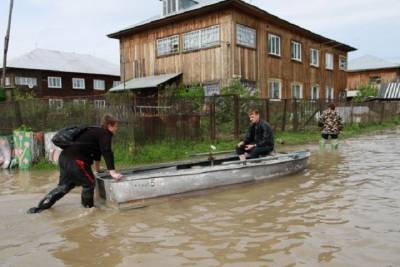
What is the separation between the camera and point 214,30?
20562mm

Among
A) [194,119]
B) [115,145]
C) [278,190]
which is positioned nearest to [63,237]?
[278,190]

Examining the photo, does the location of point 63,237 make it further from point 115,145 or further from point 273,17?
point 273,17

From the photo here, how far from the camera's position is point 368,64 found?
4816cm

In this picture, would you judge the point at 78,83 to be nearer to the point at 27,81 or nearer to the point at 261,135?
the point at 27,81

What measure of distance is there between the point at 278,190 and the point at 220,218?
7.52 ft

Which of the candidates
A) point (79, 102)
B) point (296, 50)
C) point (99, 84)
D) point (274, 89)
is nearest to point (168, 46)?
point (274, 89)

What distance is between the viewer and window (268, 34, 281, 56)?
2310 centimetres

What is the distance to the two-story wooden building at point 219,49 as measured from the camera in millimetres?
20188

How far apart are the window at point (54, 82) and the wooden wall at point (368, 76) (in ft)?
106

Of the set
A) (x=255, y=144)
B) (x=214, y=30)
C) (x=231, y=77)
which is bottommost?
(x=255, y=144)

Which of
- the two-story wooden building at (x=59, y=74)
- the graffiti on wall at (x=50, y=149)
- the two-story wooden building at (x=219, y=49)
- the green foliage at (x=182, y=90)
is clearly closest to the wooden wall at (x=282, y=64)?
the two-story wooden building at (x=219, y=49)

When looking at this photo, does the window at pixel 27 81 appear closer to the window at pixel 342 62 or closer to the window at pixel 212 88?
the window at pixel 212 88

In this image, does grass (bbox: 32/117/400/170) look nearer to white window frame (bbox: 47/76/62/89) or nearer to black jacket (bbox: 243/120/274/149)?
black jacket (bbox: 243/120/274/149)

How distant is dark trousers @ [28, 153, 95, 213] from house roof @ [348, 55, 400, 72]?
45970mm
